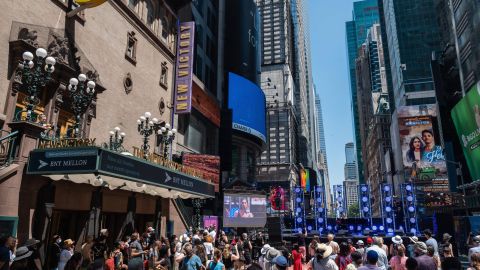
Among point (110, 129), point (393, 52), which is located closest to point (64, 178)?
point (110, 129)

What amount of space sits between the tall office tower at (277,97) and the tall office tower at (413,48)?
3913 centimetres

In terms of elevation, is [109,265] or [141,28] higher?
[141,28]

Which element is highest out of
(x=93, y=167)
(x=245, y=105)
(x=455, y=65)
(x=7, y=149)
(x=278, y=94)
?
(x=278, y=94)

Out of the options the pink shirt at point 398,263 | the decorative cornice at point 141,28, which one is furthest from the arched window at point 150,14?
the pink shirt at point 398,263

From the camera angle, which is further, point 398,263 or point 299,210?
point 299,210

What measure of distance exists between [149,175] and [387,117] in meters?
122

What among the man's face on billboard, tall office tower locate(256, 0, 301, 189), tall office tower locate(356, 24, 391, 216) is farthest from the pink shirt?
tall office tower locate(356, 24, 391, 216)

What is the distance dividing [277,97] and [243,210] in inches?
3942

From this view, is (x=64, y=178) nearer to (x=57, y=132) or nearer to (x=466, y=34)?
(x=57, y=132)

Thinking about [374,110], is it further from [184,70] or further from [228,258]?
[228,258]

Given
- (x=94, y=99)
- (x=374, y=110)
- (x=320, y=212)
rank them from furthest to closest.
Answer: (x=374, y=110) → (x=320, y=212) → (x=94, y=99)

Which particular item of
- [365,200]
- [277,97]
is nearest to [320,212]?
[365,200]

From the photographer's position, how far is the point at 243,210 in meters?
36.7

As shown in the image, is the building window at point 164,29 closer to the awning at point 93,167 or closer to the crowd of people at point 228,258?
the awning at point 93,167
